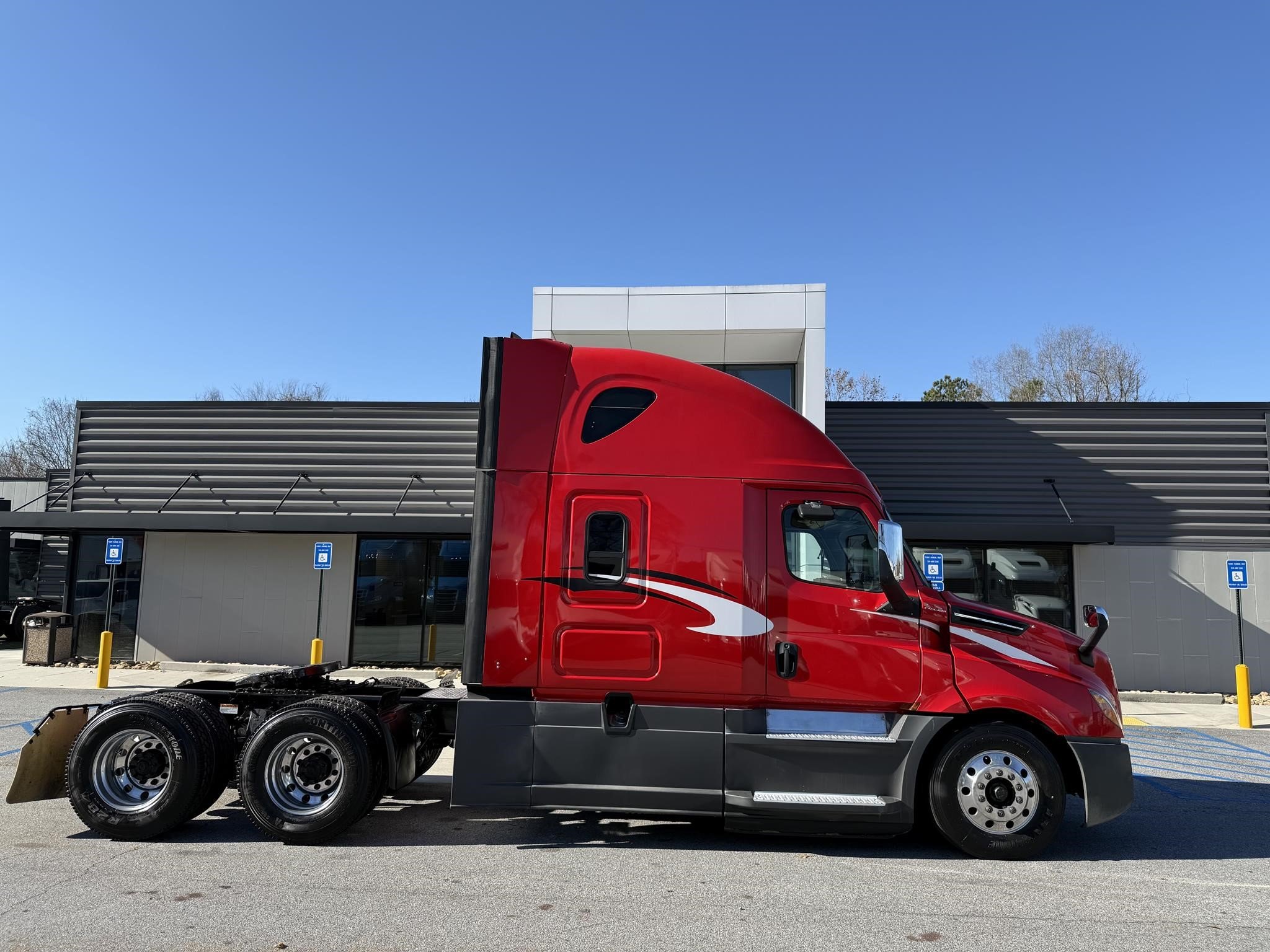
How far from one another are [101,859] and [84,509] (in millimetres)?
14014

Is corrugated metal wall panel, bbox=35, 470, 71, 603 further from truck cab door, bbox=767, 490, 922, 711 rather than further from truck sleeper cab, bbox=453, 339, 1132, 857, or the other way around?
truck cab door, bbox=767, 490, 922, 711

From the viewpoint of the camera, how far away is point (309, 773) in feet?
19.9

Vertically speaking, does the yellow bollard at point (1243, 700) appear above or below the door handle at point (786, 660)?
below

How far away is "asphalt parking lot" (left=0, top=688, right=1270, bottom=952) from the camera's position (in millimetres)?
4438

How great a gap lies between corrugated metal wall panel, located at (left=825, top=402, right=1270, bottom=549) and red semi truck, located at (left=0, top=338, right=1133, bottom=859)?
10.6m

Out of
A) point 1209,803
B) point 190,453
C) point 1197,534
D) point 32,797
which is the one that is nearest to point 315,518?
point 190,453

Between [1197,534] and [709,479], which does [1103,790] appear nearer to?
[709,479]

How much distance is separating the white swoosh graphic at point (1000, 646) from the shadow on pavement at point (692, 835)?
1.35m

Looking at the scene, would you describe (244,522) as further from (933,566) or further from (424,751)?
(933,566)

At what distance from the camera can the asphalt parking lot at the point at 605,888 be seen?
14.6 feet

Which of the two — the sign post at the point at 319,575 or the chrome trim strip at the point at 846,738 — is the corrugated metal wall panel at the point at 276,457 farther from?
the chrome trim strip at the point at 846,738

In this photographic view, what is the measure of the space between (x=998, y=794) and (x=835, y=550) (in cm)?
193

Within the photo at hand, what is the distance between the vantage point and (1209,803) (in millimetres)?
7570

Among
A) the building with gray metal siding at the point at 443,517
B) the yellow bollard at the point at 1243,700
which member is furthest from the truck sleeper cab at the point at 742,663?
the building with gray metal siding at the point at 443,517
